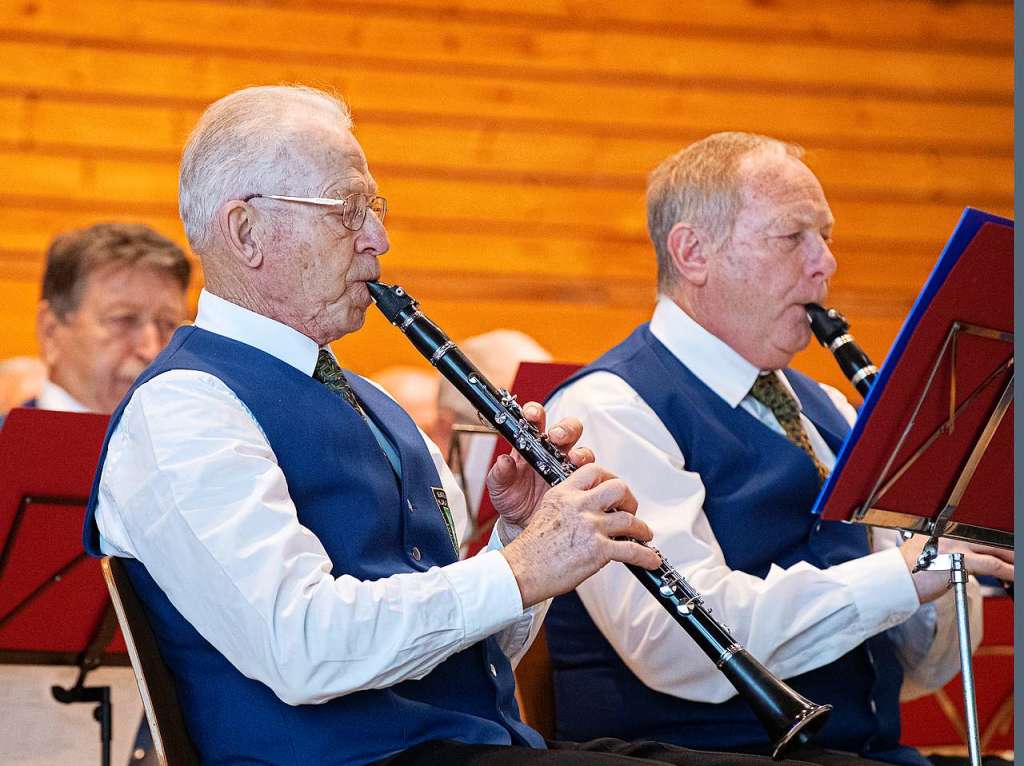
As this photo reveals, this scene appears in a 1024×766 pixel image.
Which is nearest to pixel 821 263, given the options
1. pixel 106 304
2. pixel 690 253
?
pixel 690 253

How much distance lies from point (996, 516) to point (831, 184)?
3735mm

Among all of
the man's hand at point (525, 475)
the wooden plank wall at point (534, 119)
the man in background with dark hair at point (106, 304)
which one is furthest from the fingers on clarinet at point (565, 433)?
the wooden plank wall at point (534, 119)

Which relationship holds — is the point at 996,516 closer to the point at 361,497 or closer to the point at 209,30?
the point at 361,497

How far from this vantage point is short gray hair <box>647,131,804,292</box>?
8.13 ft

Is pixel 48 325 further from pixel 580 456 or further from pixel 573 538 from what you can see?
pixel 573 538

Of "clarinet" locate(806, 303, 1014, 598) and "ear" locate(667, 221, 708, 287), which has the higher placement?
"ear" locate(667, 221, 708, 287)

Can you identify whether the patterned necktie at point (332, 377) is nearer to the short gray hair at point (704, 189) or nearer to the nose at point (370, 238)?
the nose at point (370, 238)

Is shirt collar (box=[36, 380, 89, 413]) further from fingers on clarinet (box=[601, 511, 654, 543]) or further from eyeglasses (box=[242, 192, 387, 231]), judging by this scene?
fingers on clarinet (box=[601, 511, 654, 543])

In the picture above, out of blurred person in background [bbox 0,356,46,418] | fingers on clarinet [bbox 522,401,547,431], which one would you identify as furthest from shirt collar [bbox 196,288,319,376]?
blurred person in background [bbox 0,356,46,418]

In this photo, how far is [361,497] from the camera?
1.77 metres

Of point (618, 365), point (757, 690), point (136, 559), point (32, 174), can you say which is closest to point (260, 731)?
point (136, 559)

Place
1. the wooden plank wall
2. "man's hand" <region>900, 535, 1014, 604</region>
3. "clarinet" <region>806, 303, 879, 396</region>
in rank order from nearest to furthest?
"man's hand" <region>900, 535, 1014, 604</region>
"clarinet" <region>806, 303, 879, 396</region>
the wooden plank wall

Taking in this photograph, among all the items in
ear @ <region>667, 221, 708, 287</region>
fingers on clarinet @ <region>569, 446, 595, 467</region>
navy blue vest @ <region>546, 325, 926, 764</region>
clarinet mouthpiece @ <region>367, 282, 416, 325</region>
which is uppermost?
ear @ <region>667, 221, 708, 287</region>

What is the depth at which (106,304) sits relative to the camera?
11.0ft
